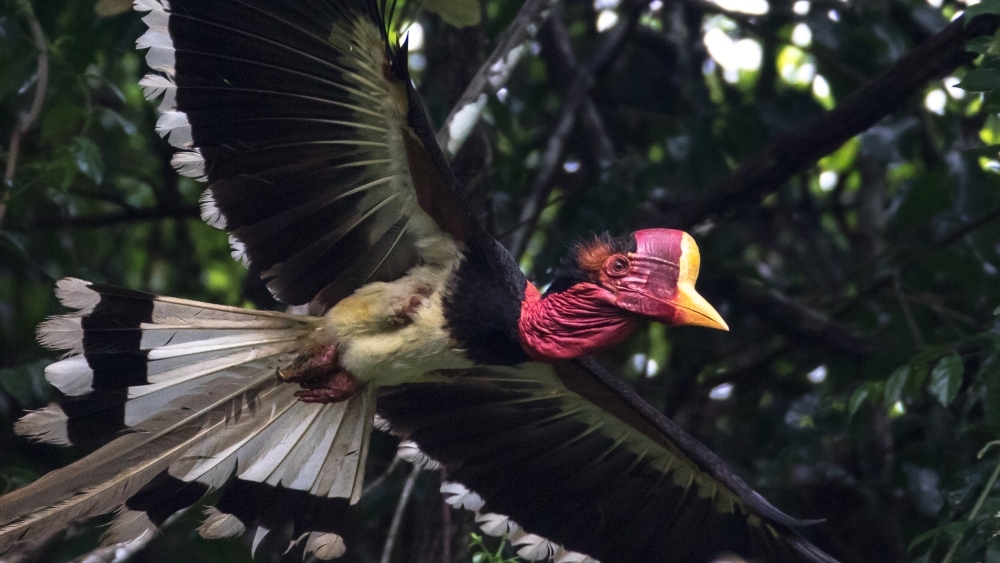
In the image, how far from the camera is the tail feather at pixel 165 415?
8.61 feet

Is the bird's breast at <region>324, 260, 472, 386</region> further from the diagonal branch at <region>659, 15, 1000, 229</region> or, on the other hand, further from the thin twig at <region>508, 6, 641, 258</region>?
the diagonal branch at <region>659, 15, 1000, 229</region>

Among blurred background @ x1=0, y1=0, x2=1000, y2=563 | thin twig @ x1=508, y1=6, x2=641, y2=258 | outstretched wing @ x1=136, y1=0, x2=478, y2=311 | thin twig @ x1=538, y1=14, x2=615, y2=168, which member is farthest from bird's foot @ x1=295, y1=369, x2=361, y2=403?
thin twig @ x1=538, y1=14, x2=615, y2=168

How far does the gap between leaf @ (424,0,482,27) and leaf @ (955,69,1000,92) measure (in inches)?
50.3

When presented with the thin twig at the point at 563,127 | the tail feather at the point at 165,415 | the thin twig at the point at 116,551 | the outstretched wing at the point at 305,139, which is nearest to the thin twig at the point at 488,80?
the outstretched wing at the point at 305,139

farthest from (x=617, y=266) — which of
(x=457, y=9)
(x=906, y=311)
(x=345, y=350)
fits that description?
(x=906, y=311)

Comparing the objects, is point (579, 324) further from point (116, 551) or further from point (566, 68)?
point (566, 68)

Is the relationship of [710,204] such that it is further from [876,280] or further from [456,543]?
[456,543]

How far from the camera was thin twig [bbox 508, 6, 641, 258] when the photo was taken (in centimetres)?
378

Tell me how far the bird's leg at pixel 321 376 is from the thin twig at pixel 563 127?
0.97m

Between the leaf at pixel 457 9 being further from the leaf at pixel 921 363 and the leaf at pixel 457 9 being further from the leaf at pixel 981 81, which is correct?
→ the leaf at pixel 921 363

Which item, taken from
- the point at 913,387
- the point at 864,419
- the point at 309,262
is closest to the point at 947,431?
the point at 864,419

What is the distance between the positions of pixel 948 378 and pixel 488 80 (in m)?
1.53

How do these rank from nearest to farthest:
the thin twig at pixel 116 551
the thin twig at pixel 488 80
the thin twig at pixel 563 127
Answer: the thin twig at pixel 116 551, the thin twig at pixel 488 80, the thin twig at pixel 563 127

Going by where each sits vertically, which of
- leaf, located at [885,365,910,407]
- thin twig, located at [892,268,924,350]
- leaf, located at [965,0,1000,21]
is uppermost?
leaf, located at [965,0,1000,21]
